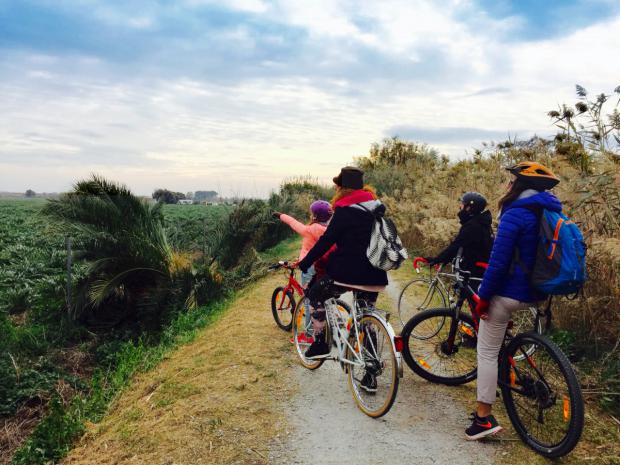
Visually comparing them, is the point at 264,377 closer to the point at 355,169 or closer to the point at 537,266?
the point at 355,169

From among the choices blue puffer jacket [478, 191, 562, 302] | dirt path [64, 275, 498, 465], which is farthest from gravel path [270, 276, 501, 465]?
blue puffer jacket [478, 191, 562, 302]

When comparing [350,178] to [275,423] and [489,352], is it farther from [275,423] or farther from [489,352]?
[275,423]

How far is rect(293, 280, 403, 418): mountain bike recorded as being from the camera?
151 inches

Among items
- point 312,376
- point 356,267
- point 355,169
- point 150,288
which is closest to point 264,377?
point 312,376

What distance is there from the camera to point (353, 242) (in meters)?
4.11

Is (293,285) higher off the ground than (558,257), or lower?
lower

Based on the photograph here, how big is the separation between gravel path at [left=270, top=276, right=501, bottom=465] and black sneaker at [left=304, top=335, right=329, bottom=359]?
13.6 inches

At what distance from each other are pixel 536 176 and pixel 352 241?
59.5 inches

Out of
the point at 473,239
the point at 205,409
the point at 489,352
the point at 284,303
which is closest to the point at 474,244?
the point at 473,239

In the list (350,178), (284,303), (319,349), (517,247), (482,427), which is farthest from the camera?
(284,303)

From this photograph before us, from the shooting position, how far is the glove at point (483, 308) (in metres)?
3.49

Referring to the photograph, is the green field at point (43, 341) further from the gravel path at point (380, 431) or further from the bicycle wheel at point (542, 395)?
the bicycle wheel at point (542, 395)

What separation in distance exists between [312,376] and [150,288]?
6.19m

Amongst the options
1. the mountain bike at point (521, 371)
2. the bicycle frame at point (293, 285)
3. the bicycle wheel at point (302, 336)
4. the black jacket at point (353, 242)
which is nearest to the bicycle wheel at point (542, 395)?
the mountain bike at point (521, 371)
